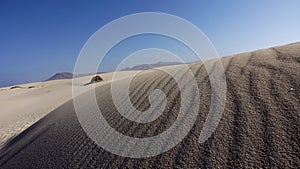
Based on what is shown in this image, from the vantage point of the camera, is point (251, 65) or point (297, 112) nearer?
point (297, 112)

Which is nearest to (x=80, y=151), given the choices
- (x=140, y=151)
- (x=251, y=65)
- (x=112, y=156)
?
(x=112, y=156)

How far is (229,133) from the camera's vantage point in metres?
2.05

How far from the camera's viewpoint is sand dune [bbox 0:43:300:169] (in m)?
1.77

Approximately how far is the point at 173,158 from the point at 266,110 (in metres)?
1.07

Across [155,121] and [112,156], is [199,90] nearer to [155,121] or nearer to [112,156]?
[155,121]

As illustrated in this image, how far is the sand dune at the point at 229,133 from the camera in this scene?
5.80 feet

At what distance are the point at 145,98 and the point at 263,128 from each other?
194 centimetres

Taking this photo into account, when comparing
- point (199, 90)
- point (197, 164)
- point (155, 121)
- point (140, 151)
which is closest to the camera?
point (197, 164)

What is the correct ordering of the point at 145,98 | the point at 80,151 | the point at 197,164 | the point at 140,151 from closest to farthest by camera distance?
the point at 197,164
the point at 140,151
the point at 80,151
the point at 145,98

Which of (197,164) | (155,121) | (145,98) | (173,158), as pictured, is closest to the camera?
(197,164)

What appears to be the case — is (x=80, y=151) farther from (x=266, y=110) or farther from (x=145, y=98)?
(x=266, y=110)

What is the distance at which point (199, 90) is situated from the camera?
3.22 m

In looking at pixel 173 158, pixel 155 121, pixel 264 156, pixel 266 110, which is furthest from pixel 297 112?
pixel 155 121

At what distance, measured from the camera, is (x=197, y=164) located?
70.9 inches
